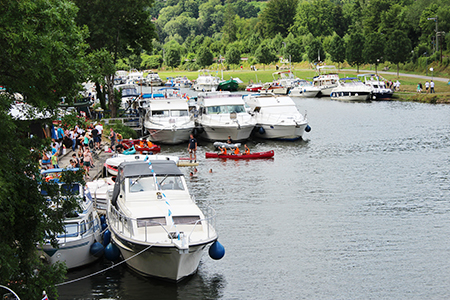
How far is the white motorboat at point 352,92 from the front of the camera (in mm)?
74625

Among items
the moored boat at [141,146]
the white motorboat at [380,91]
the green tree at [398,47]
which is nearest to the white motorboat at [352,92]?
the white motorboat at [380,91]

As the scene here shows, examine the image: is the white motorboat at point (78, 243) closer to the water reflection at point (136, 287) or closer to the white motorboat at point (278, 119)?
the water reflection at point (136, 287)

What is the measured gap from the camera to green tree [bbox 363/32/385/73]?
91.0 m

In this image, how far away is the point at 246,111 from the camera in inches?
1788

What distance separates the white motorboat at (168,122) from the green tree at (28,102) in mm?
30531

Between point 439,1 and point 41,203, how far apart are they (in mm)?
110079

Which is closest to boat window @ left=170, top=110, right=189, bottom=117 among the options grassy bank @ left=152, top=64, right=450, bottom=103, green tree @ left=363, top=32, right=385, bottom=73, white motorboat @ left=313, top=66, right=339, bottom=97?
grassy bank @ left=152, top=64, right=450, bottom=103

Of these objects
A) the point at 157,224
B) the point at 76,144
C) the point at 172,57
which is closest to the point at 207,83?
the point at 172,57

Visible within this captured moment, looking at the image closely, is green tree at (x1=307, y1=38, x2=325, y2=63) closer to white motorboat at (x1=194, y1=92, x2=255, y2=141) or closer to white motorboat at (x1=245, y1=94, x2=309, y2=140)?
white motorboat at (x1=245, y1=94, x2=309, y2=140)

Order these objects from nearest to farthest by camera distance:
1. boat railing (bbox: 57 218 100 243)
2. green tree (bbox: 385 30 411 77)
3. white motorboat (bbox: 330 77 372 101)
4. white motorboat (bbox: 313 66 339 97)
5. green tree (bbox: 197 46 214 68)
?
boat railing (bbox: 57 218 100 243) < white motorboat (bbox: 330 77 372 101) < green tree (bbox: 385 30 411 77) < white motorboat (bbox: 313 66 339 97) < green tree (bbox: 197 46 214 68)

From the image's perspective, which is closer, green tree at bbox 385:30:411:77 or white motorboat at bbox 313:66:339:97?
green tree at bbox 385:30:411:77

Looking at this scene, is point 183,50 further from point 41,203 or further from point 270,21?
point 41,203

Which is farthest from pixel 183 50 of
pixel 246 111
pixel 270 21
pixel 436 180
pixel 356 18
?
pixel 436 180

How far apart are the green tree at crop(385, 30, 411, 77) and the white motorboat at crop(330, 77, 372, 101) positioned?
1141 cm
